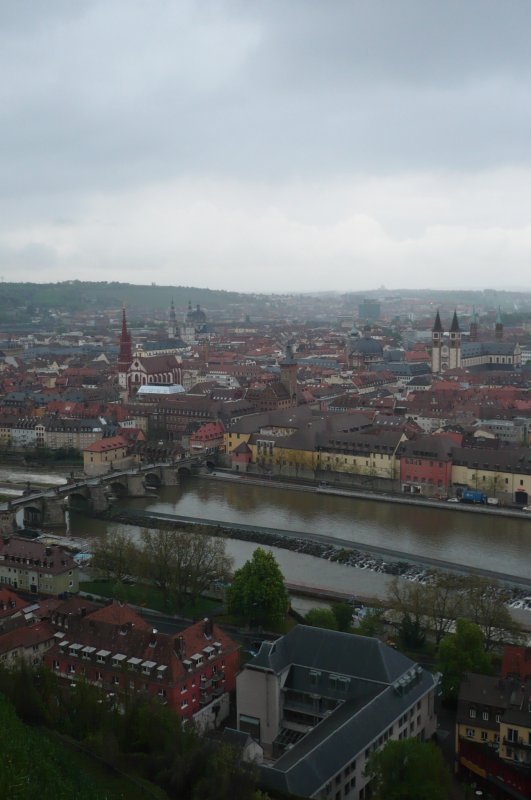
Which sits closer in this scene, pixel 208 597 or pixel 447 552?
pixel 208 597

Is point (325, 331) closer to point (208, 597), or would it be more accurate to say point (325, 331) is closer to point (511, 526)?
point (511, 526)

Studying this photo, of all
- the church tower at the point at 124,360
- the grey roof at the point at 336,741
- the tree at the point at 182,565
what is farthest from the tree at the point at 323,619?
the church tower at the point at 124,360

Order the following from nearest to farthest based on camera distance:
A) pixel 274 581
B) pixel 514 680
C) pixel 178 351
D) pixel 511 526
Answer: pixel 514 680
pixel 274 581
pixel 511 526
pixel 178 351

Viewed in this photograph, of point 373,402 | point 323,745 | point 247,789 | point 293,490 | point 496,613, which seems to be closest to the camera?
point 247,789

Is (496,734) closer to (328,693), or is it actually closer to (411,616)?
(328,693)

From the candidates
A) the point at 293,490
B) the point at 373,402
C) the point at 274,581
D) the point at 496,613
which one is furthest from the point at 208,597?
the point at 373,402

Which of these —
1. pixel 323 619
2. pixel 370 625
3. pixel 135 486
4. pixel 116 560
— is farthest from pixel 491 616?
pixel 135 486

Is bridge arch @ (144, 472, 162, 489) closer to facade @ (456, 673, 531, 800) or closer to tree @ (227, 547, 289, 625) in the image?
tree @ (227, 547, 289, 625)
